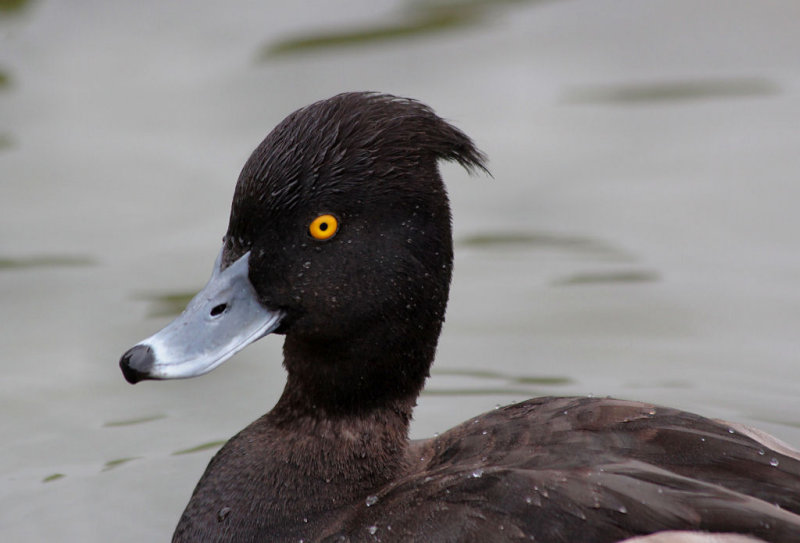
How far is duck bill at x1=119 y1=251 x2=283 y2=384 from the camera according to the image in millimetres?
4516

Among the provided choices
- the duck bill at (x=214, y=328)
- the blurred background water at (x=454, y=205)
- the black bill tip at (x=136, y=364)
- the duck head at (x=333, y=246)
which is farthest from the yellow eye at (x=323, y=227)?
the blurred background water at (x=454, y=205)

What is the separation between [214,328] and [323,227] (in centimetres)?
48

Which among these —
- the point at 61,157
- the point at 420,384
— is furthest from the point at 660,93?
the point at 420,384

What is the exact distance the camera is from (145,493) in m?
5.68

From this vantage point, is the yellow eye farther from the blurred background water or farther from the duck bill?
the blurred background water

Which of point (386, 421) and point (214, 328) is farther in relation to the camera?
point (386, 421)

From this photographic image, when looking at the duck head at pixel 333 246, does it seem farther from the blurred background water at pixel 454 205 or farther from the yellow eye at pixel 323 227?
the blurred background water at pixel 454 205

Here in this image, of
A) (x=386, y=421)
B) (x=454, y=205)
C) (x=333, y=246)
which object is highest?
(x=333, y=246)

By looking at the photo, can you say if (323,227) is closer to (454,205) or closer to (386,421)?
(386,421)

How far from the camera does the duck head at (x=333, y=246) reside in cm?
451

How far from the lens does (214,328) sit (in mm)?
4590

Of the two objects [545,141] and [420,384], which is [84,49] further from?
[420,384]

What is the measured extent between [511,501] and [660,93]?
16.7ft

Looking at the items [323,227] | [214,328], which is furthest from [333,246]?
[214,328]
